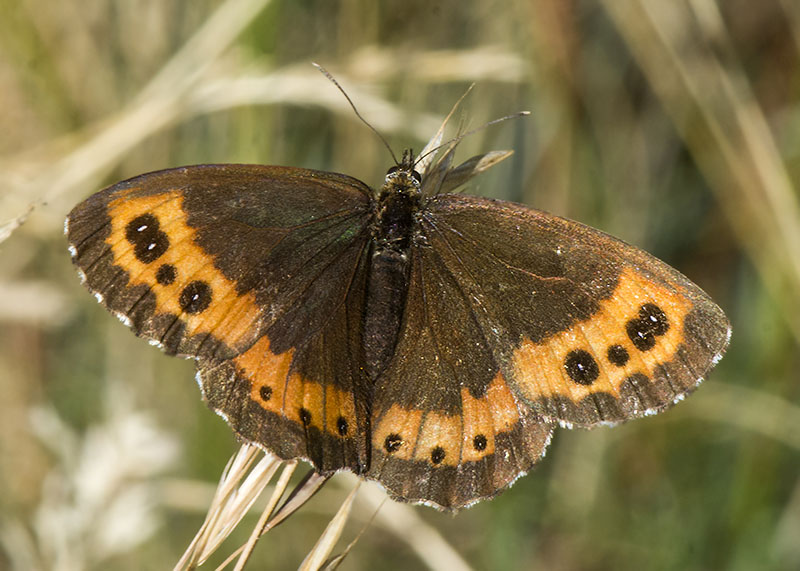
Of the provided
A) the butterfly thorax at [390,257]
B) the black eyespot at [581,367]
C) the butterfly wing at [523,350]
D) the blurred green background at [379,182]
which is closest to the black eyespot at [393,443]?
the butterfly wing at [523,350]

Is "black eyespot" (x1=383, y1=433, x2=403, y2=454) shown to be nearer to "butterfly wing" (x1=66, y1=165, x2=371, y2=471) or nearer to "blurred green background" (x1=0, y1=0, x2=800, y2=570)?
"butterfly wing" (x1=66, y1=165, x2=371, y2=471)

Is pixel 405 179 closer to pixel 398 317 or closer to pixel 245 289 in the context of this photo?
pixel 398 317

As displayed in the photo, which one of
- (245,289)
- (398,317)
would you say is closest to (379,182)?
(398,317)

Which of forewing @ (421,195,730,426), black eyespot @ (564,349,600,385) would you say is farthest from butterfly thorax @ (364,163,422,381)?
black eyespot @ (564,349,600,385)

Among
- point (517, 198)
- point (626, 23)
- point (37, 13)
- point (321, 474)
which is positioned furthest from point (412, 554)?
point (37, 13)

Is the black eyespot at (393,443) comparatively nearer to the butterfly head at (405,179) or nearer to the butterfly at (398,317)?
the butterfly at (398,317)
